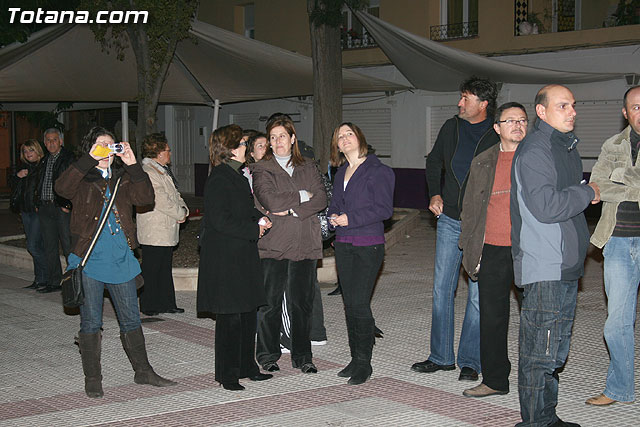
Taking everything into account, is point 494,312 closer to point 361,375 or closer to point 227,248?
point 361,375

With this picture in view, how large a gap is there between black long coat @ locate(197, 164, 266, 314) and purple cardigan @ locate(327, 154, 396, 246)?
0.71m

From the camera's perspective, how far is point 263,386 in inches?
258

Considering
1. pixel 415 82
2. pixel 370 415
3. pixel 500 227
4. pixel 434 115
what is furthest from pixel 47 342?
pixel 434 115

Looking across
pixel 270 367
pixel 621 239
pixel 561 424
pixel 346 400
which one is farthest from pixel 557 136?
pixel 270 367

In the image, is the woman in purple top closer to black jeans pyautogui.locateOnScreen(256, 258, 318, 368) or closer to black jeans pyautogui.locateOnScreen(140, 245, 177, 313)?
black jeans pyautogui.locateOnScreen(256, 258, 318, 368)

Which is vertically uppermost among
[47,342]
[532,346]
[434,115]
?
[434,115]

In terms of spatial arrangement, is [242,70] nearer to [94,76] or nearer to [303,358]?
[94,76]

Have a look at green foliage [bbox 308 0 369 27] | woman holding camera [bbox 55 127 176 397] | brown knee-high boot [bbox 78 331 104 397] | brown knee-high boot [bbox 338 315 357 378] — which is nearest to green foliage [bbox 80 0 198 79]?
green foliage [bbox 308 0 369 27]

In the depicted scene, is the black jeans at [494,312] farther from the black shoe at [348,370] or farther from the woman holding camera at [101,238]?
the woman holding camera at [101,238]

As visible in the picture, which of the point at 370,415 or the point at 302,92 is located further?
the point at 302,92

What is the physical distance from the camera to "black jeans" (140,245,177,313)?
9.37 m

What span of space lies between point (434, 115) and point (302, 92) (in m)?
7.61

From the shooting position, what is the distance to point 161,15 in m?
14.1

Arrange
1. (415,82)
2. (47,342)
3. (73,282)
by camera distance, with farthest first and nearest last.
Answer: (415,82)
(47,342)
(73,282)
